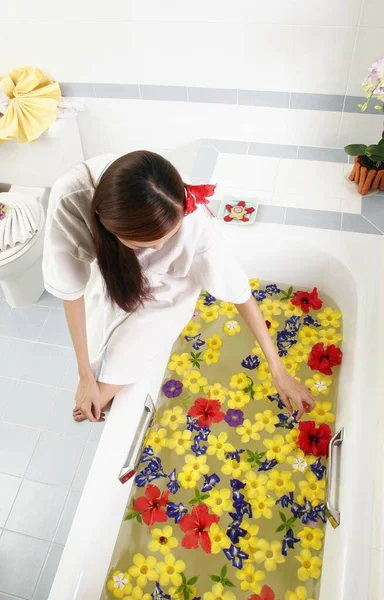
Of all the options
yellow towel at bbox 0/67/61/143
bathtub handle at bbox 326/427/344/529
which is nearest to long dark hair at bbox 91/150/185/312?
bathtub handle at bbox 326/427/344/529

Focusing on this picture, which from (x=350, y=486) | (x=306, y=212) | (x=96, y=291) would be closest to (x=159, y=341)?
(x=96, y=291)

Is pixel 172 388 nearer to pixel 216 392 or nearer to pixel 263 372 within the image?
pixel 216 392

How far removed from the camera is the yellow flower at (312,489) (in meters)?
1.32

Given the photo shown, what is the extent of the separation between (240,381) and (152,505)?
0.48 m

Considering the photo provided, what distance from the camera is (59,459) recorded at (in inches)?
65.7

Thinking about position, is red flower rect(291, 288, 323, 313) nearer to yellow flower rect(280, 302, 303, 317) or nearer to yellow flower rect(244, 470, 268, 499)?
yellow flower rect(280, 302, 303, 317)

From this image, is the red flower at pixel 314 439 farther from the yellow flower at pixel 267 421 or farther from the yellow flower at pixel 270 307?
the yellow flower at pixel 270 307

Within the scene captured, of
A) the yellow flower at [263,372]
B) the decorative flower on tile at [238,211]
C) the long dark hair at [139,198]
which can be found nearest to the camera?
the long dark hair at [139,198]

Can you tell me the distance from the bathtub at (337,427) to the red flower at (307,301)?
0.05 m

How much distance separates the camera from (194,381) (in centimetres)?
161

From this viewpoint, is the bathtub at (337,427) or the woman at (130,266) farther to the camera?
the bathtub at (337,427)

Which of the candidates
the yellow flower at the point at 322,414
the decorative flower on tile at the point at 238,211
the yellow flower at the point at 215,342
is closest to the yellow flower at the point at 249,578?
the yellow flower at the point at 322,414

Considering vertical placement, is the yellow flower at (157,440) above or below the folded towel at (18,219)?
below

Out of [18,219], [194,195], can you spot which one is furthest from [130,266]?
[18,219]
